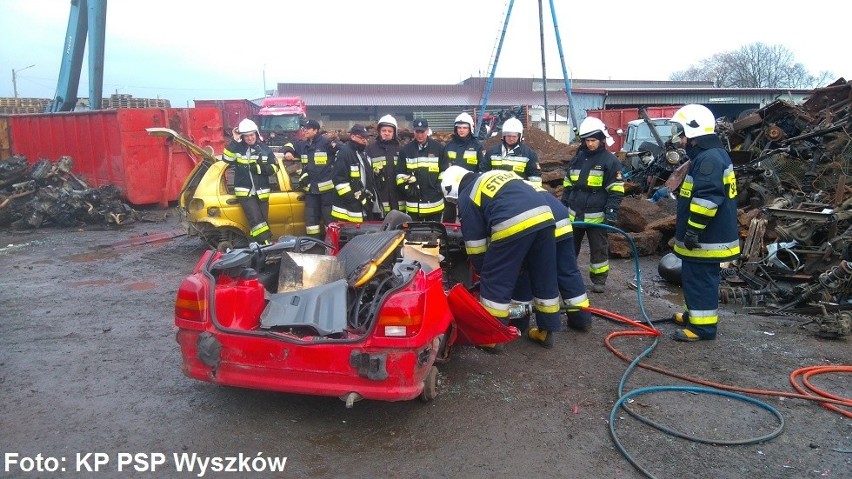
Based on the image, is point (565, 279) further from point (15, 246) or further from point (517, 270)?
point (15, 246)

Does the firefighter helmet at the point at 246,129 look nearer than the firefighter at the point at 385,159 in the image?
No

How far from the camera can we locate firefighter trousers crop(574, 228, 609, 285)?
6215 mm

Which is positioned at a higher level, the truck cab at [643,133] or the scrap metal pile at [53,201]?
the truck cab at [643,133]

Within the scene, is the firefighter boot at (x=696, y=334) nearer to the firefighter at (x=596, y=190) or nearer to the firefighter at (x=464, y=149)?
the firefighter at (x=596, y=190)

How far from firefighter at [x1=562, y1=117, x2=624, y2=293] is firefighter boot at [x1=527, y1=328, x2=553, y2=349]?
1.76 m

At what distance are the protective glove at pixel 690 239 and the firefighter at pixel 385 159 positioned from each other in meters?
3.61

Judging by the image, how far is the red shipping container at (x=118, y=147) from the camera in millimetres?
11898

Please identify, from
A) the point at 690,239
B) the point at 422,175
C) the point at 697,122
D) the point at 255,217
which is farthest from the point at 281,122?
the point at 690,239

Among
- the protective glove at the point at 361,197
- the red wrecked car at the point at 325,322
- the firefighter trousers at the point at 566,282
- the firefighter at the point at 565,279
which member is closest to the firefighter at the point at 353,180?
the protective glove at the point at 361,197

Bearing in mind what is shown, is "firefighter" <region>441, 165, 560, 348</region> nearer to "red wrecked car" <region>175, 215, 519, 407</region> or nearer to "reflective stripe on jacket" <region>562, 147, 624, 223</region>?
"red wrecked car" <region>175, 215, 519, 407</region>

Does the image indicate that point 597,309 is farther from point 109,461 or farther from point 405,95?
point 405,95

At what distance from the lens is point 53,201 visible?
37.2ft

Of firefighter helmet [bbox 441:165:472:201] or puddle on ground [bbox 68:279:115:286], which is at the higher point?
firefighter helmet [bbox 441:165:472:201]

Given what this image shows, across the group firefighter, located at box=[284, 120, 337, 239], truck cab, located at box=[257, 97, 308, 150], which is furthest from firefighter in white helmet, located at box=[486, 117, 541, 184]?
truck cab, located at box=[257, 97, 308, 150]
